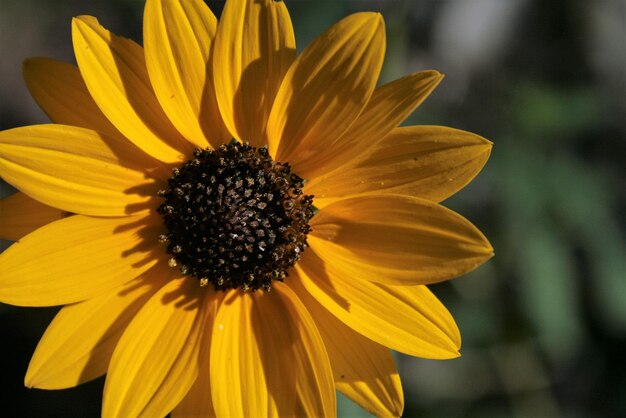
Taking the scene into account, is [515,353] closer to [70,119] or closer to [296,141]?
[296,141]

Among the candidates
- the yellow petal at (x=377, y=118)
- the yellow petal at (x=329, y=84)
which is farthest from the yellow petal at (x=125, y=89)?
the yellow petal at (x=377, y=118)

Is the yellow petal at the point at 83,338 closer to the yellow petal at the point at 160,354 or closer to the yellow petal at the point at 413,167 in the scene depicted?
the yellow petal at the point at 160,354

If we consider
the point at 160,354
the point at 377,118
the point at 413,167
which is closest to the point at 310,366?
the point at 160,354

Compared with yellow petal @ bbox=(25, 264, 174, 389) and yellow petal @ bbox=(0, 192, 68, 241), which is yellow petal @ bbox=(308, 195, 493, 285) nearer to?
yellow petal @ bbox=(25, 264, 174, 389)

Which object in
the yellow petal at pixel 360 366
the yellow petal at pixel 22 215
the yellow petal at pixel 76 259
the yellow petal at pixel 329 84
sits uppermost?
the yellow petal at pixel 329 84

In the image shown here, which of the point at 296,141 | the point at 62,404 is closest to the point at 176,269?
the point at 296,141

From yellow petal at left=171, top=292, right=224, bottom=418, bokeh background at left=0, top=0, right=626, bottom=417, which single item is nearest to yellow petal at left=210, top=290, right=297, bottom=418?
yellow petal at left=171, top=292, right=224, bottom=418
